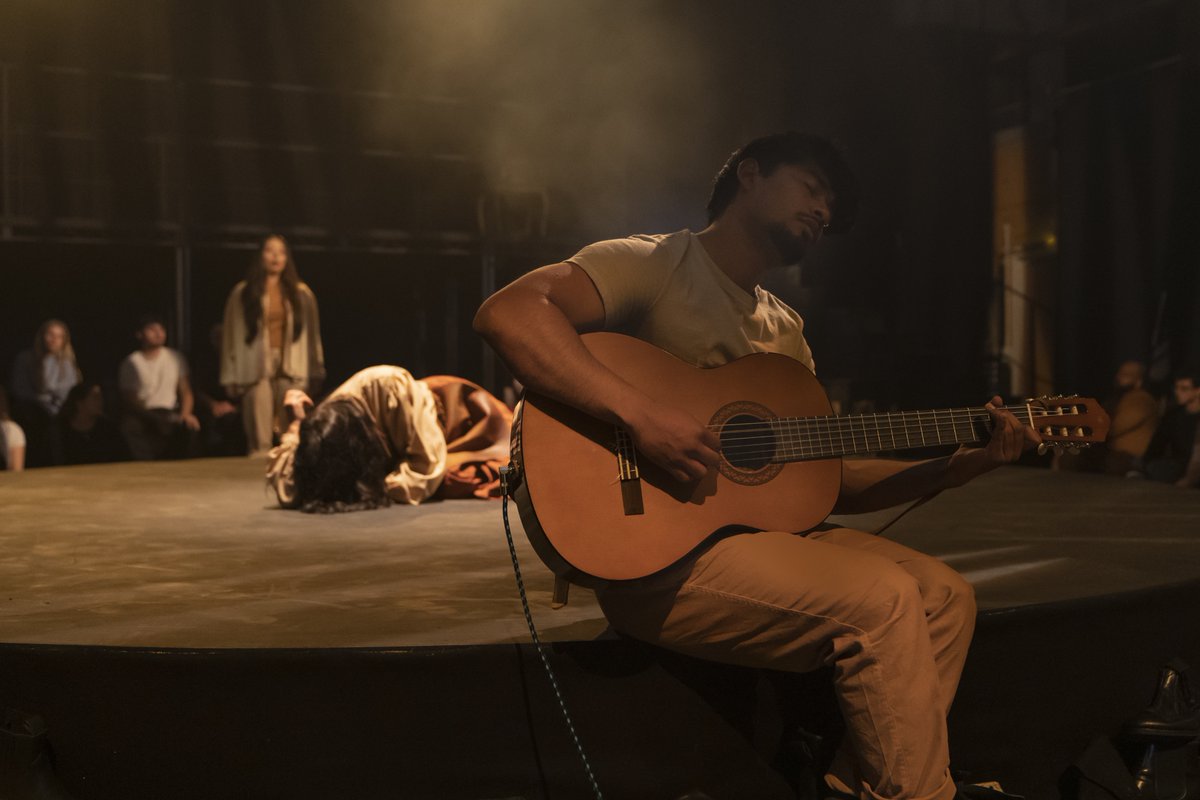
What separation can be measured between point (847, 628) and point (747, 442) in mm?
334

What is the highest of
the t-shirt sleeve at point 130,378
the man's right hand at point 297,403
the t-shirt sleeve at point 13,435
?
the t-shirt sleeve at point 130,378

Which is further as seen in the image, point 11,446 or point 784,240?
point 11,446

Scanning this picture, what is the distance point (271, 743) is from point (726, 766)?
2.42 ft

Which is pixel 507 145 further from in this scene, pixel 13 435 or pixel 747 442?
pixel 747 442

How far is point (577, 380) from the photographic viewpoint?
1650 millimetres

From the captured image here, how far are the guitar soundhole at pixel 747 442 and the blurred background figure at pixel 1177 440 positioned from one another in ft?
12.5

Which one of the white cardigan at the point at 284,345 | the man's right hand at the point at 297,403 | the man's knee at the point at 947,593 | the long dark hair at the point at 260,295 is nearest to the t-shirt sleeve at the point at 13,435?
the white cardigan at the point at 284,345

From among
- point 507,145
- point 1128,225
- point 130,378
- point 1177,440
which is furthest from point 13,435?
point 1128,225

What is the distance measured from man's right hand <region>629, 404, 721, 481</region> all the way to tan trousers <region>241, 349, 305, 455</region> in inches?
214

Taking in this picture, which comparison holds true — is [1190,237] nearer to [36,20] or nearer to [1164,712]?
[1164,712]

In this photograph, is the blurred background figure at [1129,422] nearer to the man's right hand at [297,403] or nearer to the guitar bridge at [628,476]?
the man's right hand at [297,403]

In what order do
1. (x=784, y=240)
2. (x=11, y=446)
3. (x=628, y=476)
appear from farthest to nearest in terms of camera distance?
(x=11, y=446) < (x=784, y=240) < (x=628, y=476)

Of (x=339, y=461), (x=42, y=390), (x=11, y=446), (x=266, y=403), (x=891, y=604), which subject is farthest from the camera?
(x=266, y=403)

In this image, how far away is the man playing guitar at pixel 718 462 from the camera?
5.15 feet
